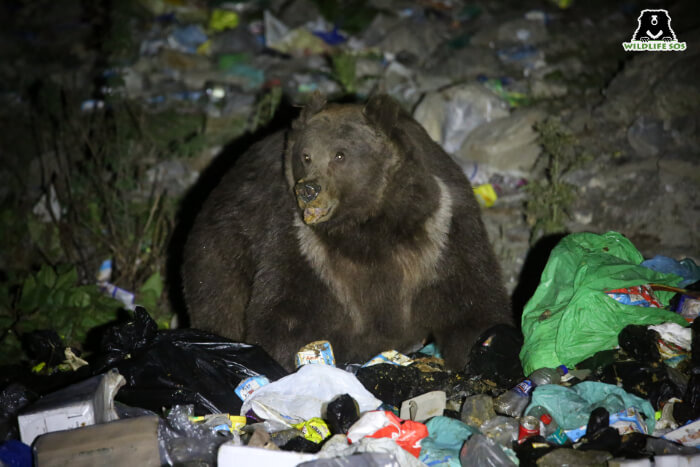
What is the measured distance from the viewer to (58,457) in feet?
8.64

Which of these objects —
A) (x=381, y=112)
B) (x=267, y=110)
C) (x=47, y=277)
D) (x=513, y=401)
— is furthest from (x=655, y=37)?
(x=47, y=277)

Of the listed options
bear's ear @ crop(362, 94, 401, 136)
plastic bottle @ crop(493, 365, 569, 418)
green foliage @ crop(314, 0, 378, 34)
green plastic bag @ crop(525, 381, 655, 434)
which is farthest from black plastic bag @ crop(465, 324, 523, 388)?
green foliage @ crop(314, 0, 378, 34)

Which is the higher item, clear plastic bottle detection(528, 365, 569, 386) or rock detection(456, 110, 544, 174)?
rock detection(456, 110, 544, 174)

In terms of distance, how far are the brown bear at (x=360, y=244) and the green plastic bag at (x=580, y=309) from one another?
0.76 feet

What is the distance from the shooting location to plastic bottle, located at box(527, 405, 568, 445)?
9.33 feet

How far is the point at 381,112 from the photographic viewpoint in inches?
131

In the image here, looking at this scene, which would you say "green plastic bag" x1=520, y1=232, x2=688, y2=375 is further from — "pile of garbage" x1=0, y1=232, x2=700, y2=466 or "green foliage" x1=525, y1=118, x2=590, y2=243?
"green foliage" x1=525, y1=118, x2=590, y2=243

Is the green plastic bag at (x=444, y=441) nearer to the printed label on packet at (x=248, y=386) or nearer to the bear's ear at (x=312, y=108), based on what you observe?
the printed label on packet at (x=248, y=386)

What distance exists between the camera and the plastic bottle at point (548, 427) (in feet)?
9.33

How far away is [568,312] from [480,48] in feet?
17.3

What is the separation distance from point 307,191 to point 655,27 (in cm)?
596

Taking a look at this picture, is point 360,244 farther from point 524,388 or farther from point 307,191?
point 524,388

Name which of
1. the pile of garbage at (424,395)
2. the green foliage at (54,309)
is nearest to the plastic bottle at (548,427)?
the pile of garbage at (424,395)

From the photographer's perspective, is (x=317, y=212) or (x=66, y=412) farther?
(x=317, y=212)
